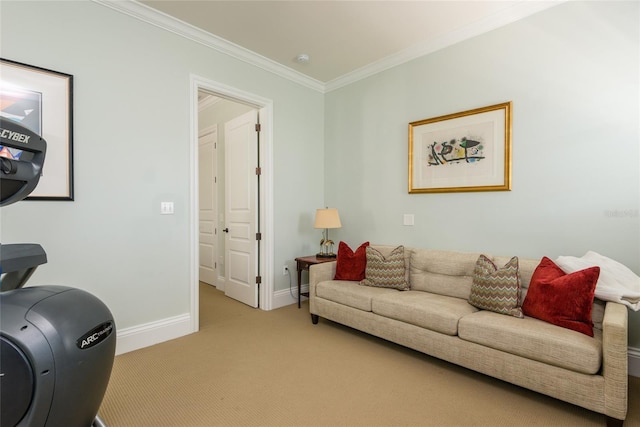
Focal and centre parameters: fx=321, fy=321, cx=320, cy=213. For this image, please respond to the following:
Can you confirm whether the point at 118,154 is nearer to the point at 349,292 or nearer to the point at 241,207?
the point at 241,207

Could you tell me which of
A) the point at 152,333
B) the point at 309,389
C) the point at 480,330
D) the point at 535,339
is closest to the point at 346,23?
the point at 480,330

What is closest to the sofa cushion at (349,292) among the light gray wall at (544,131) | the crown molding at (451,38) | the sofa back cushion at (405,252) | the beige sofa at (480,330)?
the beige sofa at (480,330)

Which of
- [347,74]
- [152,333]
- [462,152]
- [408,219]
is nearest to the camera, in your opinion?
[152,333]

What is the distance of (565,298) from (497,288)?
400mm

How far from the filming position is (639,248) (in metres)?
2.19

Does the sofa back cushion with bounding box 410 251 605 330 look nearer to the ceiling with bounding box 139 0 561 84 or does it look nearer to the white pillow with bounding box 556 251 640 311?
the white pillow with bounding box 556 251 640 311

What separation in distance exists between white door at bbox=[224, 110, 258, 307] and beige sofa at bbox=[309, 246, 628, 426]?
979mm

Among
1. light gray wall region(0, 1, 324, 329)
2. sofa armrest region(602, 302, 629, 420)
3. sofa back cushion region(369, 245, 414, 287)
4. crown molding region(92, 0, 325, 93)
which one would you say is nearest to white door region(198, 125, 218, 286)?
crown molding region(92, 0, 325, 93)

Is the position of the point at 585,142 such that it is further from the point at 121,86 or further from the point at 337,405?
the point at 121,86

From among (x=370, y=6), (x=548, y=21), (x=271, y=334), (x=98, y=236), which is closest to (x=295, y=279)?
(x=271, y=334)

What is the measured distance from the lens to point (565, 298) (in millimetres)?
1969

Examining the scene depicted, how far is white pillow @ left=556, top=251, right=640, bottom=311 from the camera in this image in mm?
1851

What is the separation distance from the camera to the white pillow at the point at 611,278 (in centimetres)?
185

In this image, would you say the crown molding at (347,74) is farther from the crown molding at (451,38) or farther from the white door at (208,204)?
the white door at (208,204)
